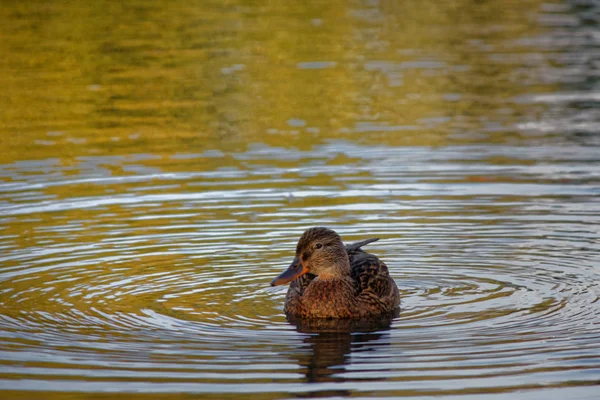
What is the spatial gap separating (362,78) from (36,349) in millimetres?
17247

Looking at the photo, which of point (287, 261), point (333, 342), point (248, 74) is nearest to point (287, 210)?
point (287, 261)

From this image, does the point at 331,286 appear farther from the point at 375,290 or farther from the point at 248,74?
the point at 248,74

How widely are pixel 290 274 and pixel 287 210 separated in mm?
4152

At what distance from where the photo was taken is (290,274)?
11.0 meters

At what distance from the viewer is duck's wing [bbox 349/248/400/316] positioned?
11.1m

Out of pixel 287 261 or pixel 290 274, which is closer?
pixel 290 274

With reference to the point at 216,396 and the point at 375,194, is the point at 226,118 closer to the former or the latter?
the point at 375,194

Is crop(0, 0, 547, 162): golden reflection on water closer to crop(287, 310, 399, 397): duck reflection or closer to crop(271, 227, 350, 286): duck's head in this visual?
crop(271, 227, 350, 286): duck's head

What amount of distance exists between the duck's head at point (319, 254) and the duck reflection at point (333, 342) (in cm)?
45

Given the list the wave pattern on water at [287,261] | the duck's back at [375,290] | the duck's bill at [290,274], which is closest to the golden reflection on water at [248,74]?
the wave pattern on water at [287,261]

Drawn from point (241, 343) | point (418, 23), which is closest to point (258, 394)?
point (241, 343)

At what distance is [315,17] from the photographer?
38.1 m

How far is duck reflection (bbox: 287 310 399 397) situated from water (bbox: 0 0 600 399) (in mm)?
43

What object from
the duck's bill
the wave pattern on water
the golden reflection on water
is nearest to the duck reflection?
the wave pattern on water
